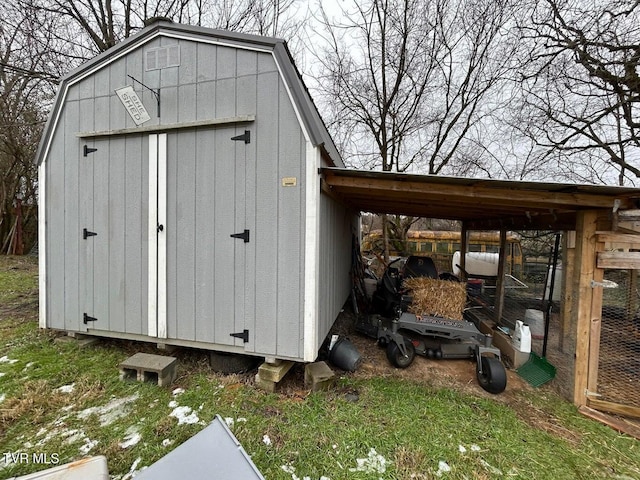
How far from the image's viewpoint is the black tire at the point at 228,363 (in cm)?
291

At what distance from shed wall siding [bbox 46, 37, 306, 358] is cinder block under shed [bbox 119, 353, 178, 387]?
0.30m

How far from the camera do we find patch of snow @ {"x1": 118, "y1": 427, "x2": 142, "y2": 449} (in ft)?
6.29

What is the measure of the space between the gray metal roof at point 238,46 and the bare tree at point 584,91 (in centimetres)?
759

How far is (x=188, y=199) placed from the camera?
2883mm

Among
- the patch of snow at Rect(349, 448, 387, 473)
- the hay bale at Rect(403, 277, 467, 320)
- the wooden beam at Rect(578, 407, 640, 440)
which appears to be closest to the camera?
the patch of snow at Rect(349, 448, 387, 473)

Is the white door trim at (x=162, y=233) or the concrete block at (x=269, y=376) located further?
the white door trim at (x=162, y=233)

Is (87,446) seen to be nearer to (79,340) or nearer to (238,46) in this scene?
(79,340)

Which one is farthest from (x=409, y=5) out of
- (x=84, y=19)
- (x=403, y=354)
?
(x=403, y=354)

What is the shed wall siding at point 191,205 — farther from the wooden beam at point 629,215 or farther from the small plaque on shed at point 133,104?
the wooden beam at point 629,215

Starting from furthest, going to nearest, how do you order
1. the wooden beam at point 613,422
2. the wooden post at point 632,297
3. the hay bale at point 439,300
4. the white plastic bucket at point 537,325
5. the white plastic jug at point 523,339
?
the white plastic bucket at point 537,325 → the hay bale at point 439,300 → the white plastic jug at point 523,339 → the wooden post at point 632,297 → the wooden beam at point 613,422

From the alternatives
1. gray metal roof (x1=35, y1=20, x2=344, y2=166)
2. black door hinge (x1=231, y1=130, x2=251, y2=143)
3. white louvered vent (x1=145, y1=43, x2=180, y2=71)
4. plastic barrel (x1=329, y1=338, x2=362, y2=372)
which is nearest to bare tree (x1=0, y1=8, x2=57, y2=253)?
gray metal roof (x1=35, y1=20, x2=344, y2=166)

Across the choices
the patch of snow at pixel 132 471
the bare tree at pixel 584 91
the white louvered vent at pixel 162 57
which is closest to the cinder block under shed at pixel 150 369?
the patch of snow at pixel 132 471

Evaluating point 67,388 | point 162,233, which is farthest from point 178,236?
point 67,388

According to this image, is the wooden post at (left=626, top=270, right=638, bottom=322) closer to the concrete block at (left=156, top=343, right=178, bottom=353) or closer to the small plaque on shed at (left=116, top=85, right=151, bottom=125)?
the concrete block at (left=156, top=343, right=178, bottom=353)
